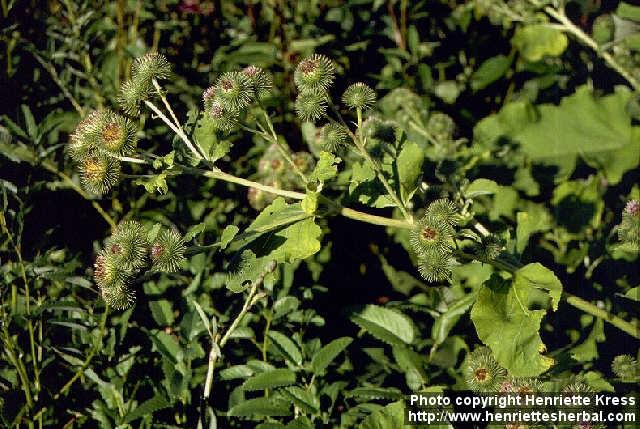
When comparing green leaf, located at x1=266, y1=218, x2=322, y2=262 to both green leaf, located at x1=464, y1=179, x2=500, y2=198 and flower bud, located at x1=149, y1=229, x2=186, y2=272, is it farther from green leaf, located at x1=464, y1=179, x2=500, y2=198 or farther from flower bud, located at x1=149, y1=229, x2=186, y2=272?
green leaf, located at x1=464, y1=179, x2=500, y2=198

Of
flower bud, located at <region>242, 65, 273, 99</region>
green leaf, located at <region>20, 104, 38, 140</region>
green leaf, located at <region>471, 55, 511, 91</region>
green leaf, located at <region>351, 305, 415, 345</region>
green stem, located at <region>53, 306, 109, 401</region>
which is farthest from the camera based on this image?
green leaf, located at <region>471, 55, 511, 91</region>

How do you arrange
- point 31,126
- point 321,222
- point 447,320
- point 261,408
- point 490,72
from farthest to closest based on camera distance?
point 490,72 < point 321,222 < point 31,126 < point 447,320 < point 261,408

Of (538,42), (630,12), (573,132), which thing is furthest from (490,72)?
(630,12)

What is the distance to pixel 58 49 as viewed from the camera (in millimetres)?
2814

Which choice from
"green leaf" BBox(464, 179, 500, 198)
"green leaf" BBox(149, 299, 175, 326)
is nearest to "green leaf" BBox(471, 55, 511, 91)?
"green leaf" BBox(464, 179, 500, 198)

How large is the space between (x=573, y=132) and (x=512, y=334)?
166 cm

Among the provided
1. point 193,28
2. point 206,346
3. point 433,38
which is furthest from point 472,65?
point 206,346

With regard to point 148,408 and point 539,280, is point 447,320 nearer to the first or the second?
point 539,280

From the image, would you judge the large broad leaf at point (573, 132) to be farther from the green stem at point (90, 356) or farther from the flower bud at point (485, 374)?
the green stem at point (90, 356)

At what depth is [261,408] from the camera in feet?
5.96

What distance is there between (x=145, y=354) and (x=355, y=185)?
0.84 meters

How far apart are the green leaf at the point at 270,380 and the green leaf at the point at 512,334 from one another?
1.77 ft

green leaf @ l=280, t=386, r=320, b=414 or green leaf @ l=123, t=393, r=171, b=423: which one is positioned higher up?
green leaf @ l=280, t=386, r=320, b=414

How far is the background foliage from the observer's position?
5.99 feet
